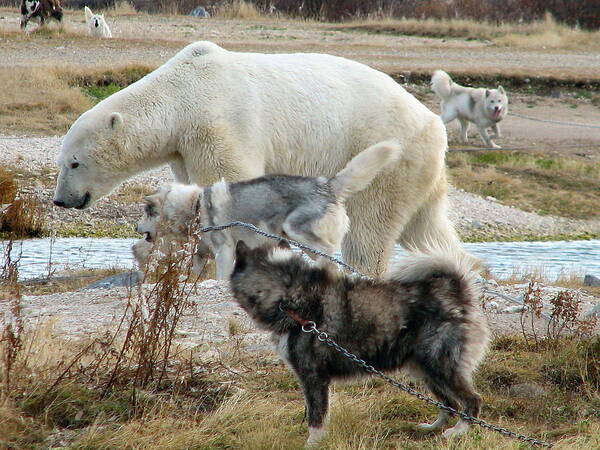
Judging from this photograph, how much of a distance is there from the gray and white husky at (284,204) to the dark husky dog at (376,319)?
7.65 feet

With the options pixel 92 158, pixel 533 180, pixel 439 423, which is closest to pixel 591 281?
pixel 439 423

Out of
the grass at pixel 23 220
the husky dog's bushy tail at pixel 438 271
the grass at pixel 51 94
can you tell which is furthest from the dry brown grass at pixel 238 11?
the husky dog's bushy tail at pixel 438 271

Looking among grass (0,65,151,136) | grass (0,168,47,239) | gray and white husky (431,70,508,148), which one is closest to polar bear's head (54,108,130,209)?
grass (0,168,47,239)

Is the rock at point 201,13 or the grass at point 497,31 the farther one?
the rock at point 201,13

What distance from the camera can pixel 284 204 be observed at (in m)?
7.14

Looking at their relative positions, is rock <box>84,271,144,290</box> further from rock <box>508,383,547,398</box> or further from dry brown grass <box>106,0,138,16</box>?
dry brown grass <box>106,0,138,16</box>

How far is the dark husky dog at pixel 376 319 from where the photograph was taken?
4500mm

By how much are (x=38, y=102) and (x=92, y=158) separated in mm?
11103

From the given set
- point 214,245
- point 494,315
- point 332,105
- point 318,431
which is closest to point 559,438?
point 318,431

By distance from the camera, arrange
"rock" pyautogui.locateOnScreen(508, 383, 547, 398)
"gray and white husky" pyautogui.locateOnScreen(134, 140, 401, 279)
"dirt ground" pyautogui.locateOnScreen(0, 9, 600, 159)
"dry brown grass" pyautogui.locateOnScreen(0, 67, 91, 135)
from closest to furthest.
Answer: "rock" pyautogui.locateOnScreen(508, 383, 547, 398)
"gray and white husky" pyautogui.locateOnScreen(134, 140, 401, 279)
"dry brown grass" pyautogui.locateOnScreen(0, 67, 91, 135)
"dirt ground" pyautogui.locateOnScreen(0, 9, 600, 159)

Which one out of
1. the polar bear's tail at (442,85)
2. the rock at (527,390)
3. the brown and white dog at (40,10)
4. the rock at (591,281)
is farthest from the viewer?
the brown and white dog at (40,10)

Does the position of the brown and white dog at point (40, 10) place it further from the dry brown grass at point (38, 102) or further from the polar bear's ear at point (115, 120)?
the polar bear's ear at point (115, 120)

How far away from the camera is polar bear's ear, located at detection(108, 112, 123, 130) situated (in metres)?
7.77

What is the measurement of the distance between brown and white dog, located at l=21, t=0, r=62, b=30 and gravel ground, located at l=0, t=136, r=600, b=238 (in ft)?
45.4
